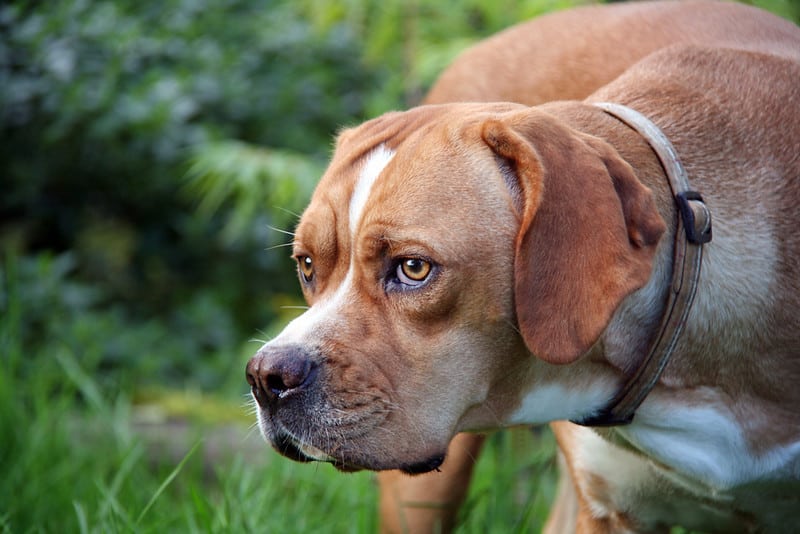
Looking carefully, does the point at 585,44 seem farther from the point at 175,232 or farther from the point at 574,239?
the point at 175,232

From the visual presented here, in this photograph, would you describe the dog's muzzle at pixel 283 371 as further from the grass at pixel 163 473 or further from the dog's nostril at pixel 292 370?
the grass at pixel 163 473

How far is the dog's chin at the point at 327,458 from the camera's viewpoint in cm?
267

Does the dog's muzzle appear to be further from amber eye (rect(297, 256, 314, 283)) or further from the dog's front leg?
the dog's front leg

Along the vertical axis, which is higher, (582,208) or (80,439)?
(582,208)

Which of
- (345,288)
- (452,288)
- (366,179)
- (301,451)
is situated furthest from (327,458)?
(366,179)

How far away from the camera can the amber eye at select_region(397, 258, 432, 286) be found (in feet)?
8.52

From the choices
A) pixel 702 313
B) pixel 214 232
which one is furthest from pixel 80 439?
pixel 702 313

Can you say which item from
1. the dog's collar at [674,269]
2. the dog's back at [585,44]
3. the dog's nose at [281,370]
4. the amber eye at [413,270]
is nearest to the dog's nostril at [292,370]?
the dog's nose at [281,370]

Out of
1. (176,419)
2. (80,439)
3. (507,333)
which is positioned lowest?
(176,419)

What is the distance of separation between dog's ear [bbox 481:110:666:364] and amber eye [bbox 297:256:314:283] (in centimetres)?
62

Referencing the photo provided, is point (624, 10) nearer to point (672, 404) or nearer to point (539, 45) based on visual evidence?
point (539, 45)

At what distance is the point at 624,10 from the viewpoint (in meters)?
3.94

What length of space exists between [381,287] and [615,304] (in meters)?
0.56

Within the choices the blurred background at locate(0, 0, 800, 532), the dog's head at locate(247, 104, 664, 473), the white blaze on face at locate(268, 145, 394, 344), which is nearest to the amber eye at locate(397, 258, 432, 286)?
the dog's head at locate(247, 104, 664, 473)
